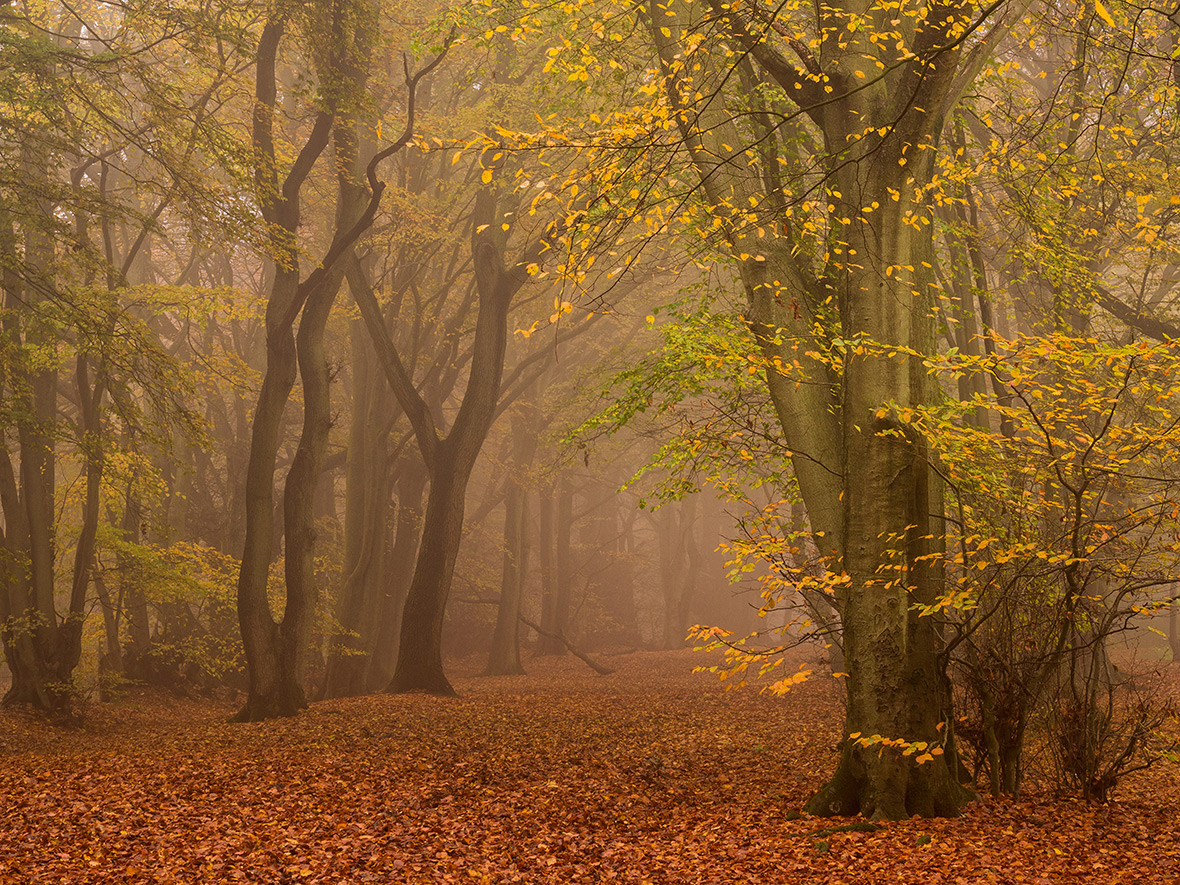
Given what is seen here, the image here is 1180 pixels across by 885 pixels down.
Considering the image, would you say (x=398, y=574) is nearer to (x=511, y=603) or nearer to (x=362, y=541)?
(x=362, y=541)

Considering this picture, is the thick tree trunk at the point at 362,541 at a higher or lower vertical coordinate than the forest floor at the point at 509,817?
higher

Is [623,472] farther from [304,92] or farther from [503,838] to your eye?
[503,838]

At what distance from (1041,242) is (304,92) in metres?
9.34

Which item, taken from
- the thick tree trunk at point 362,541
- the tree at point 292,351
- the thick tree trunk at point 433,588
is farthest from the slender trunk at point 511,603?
the tree at point 292,351

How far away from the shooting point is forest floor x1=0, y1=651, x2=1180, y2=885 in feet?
16.7

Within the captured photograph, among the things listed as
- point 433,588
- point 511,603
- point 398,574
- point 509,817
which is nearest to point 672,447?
point 509,817

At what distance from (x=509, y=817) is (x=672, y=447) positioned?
3.41 meters

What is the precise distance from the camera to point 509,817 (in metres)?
6.41

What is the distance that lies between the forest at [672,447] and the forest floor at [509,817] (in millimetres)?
48

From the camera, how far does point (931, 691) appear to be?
589cm

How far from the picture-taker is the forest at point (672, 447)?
5531 millimetres

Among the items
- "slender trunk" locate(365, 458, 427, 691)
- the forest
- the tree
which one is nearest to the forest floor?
the forest

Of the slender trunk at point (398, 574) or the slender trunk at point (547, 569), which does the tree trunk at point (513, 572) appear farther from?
the slender trunk at point (398, 574)

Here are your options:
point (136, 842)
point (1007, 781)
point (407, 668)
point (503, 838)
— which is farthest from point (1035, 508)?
point (407, 668)
